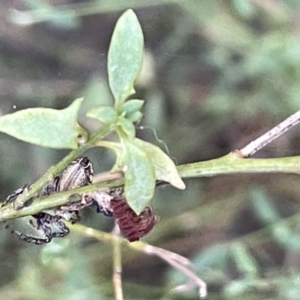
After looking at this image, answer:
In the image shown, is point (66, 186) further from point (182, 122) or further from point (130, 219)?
point (182, 122)

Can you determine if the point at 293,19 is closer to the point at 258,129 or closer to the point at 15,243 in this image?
the point at 258,129

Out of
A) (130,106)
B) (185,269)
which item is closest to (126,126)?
(130,106)

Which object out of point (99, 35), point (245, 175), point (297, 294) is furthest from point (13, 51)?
point (297, 294)

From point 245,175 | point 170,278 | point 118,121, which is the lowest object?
point 118,121

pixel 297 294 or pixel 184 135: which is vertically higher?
pixel 184 135

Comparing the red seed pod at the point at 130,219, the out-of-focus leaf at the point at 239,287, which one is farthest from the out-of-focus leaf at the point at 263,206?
the red seed pod at the point at 130,219

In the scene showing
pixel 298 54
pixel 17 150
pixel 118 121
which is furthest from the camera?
pixel 17 150

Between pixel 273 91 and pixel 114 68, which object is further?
pixel 273 91
